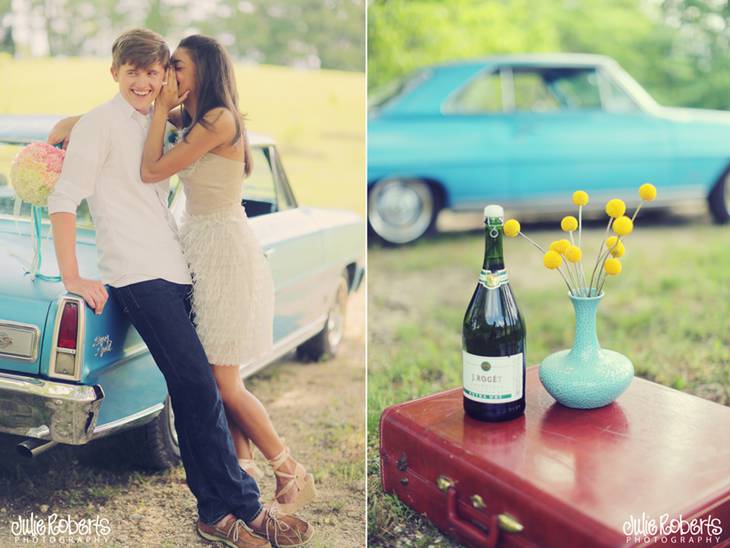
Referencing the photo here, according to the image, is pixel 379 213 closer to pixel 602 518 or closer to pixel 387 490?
pixel 387 490

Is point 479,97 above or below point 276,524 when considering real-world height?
above

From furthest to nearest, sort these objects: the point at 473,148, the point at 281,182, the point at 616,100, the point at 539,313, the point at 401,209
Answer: the point at 616,100 → the point at 401,209 → the point at 473,148 → the point at 539,313 → the point at 281,182

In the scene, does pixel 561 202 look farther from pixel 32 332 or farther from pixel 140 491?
pixel 32 332

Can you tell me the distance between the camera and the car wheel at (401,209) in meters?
5.87

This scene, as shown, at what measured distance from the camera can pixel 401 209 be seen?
5914mm

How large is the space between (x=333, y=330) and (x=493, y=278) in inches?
31.9

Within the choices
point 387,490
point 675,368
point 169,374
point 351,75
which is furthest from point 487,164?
point 169,374

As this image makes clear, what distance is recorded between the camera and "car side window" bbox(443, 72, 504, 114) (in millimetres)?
5862

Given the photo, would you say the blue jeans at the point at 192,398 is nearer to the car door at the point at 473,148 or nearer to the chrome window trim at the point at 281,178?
the chrome window trim at the point at 281,178

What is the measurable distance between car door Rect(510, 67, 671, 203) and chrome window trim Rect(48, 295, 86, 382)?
4346mm

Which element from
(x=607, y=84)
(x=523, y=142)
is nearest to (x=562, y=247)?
(x=523, y=142)

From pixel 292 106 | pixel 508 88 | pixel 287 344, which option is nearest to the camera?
pixel 287 344

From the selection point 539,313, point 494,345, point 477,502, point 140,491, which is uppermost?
point 494,345

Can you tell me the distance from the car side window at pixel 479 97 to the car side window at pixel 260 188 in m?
3.64
